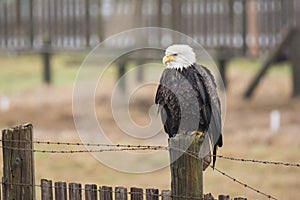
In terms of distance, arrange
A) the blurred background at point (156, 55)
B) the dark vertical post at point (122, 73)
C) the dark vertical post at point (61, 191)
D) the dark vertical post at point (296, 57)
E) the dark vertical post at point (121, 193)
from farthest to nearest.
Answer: the dark vertical post at point (122, 73), the dark vertical post at point (296, 57), the blurred background at point (156, 55), the dark vertical post at point (61, 191), the dark vertical post at point (121, 193)

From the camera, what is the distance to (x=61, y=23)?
19.8 meters

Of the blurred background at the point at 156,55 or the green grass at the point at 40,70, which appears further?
the green grass at the point at 40,70

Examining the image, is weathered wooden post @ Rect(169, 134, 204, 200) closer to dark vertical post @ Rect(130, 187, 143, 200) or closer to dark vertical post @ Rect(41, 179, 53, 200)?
dark vertical post @ Rect(130, 187, 143, 200)

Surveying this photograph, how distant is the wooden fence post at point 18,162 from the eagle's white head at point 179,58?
1653 millimetres

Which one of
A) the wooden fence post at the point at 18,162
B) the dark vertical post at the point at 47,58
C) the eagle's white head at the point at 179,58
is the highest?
the dark vertical post at the point at 47,58

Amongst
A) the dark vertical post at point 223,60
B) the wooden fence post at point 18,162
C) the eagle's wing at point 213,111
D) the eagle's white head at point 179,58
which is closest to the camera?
the wooden fence post at point 18,162

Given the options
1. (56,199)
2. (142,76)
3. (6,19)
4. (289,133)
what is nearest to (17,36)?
(6,19)

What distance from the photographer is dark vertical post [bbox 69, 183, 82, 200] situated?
6.05 meters

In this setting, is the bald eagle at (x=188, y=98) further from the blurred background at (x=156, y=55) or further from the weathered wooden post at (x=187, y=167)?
the blurred background at (x=156, y=55)

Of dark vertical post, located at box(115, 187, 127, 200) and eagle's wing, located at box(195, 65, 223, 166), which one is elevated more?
eagle's wing, located at box(195, 65, 223, 166)

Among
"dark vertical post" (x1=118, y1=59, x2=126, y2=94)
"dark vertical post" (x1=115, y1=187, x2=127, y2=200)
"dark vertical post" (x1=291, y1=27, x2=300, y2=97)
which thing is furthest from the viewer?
"dark vertical post" (x1=118, y1=59, x2=126, y2=94)

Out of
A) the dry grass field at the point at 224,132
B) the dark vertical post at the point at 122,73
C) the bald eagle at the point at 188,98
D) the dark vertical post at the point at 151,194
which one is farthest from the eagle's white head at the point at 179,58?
the dark vertical post at the point at 122,73

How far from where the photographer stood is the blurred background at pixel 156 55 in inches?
569

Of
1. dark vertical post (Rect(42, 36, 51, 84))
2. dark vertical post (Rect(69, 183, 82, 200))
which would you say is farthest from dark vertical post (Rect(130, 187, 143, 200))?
dark vertical post (Rect(42, 36, 51, 84))
